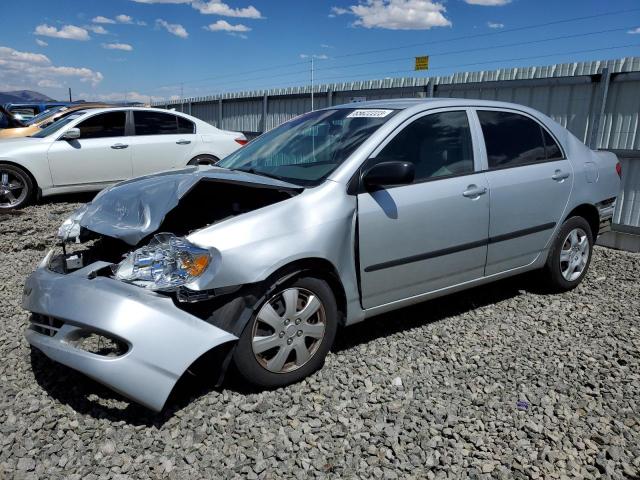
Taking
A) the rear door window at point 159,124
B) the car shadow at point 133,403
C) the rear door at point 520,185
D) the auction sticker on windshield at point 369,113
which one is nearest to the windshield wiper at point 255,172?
the auction sticker on windshield at point 369,113

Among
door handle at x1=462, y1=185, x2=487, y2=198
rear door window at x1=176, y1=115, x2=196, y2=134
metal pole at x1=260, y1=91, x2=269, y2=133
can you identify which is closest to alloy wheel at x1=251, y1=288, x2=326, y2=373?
door handle at x1=462, y1=185, x2=487, y2=198

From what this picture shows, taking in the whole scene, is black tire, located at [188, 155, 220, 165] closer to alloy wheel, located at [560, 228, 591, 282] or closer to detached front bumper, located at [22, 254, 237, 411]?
alloy wheel, located at [560, 228, 591, 282]

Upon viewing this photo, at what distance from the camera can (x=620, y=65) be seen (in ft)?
21.2

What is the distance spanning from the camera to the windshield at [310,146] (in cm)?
349

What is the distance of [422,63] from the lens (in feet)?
35.4

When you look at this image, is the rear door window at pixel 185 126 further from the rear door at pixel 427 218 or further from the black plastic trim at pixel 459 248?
the black plastic trim at pixel 459 248

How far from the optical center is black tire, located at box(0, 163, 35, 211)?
7996 millimetres

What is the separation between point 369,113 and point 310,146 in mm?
484

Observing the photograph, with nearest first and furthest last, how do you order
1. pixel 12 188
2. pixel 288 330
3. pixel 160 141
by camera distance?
1. pixel 288 330
2. pixel 12 188
3. pixel 160 141

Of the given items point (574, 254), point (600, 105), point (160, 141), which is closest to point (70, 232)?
point (574, 254)

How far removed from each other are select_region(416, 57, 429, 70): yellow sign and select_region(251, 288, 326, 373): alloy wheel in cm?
875

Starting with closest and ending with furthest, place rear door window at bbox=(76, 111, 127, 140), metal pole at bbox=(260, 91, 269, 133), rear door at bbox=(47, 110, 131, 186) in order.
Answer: rear door at bbox=(47, 110, 131, 186)
rear door window at bbox=(76, 111, 127, 140)
metal pole at bbox=(260, 91, 269, 133)

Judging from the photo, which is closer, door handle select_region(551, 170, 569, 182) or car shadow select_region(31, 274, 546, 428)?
car shadow select_region(31, 274, 546, 428)

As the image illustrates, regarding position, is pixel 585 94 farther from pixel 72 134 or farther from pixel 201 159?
pixel 72 134
